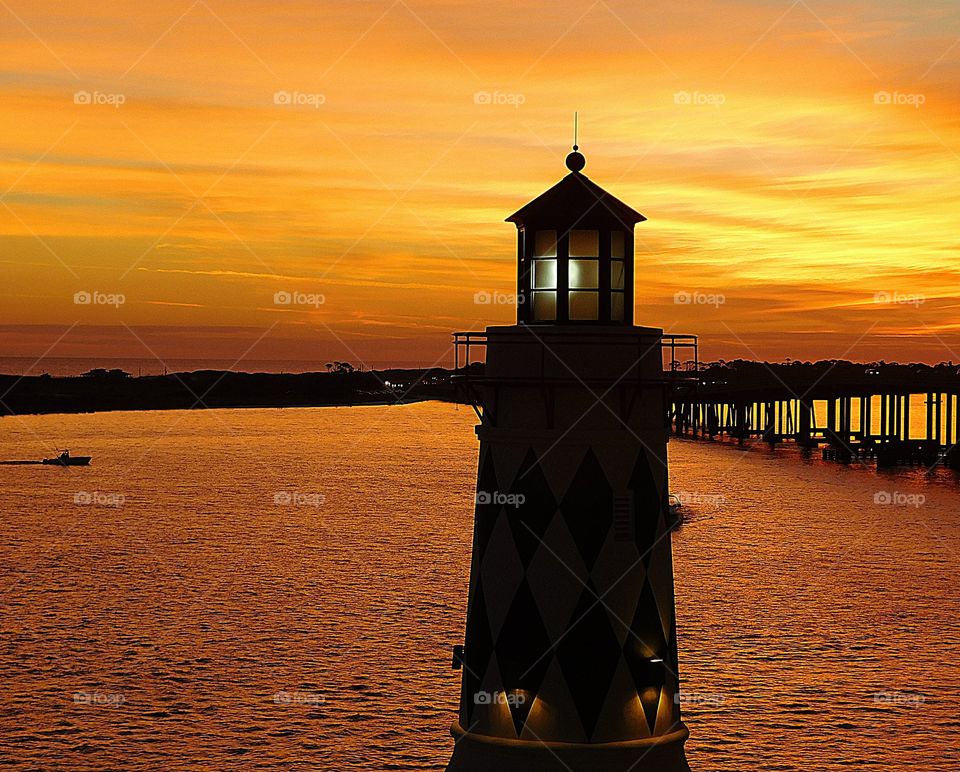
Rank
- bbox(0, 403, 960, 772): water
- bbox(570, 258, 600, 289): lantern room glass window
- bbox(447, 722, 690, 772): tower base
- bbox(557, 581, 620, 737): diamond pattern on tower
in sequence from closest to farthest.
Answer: bbox(447, 722, 690, 772): tower base → bbox(557, 581, 620, 737): diamond pattern on tower → bbox(570, 258, 600, 289): lantern room glass window → bbox(0, 403, 960, 772): water

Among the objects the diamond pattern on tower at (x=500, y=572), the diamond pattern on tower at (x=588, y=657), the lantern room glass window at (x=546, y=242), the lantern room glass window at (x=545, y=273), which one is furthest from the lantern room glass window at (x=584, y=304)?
the diamond pattern on tower at (x=588, y=657)

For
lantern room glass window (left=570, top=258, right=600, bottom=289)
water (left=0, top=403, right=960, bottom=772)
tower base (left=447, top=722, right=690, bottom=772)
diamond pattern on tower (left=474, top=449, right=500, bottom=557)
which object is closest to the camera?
tower base (left=447, top=722, right=690, bottom=772)

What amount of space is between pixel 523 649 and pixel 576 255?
4.78 metres

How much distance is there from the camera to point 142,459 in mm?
133000

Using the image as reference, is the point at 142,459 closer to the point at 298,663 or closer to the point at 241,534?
the point at 241,534

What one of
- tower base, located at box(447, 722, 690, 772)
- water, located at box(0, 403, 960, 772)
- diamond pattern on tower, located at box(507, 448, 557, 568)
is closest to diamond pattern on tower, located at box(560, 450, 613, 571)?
diamond pattern on tower, located at box(507, 448, 557, 568)

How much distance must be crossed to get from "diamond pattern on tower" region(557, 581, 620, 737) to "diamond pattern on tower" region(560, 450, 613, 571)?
0.48 metres

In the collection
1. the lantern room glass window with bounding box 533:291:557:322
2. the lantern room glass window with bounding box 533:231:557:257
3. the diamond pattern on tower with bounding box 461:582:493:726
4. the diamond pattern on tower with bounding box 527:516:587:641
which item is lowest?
the diamond pattern on tower with bounding box 461:582:493:726

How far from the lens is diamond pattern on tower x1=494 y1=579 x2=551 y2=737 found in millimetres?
14945

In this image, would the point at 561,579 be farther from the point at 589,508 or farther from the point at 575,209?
the point at 575,209

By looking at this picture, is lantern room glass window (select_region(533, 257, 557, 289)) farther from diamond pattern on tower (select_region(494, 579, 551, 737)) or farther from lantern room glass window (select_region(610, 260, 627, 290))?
diamond pattern on tower (select_region(494, 579, 551, 737))

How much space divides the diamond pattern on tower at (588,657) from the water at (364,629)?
18.1 meters

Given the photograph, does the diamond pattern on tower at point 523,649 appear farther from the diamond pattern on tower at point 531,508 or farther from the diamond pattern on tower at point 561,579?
the diamond pattern on tower at point 531,508

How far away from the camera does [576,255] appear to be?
15023 millimetres
